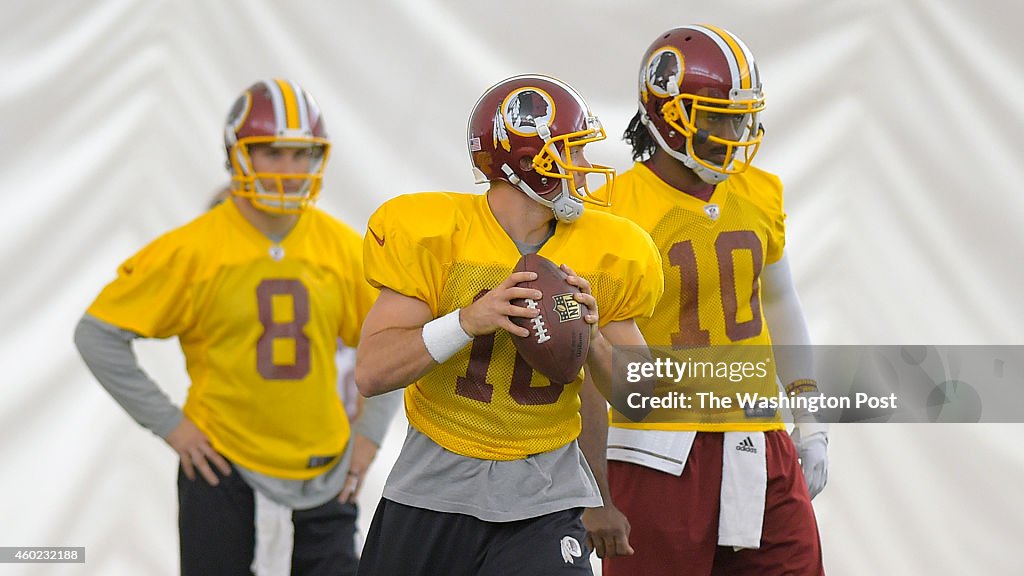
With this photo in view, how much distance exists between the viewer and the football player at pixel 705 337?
2.23 m

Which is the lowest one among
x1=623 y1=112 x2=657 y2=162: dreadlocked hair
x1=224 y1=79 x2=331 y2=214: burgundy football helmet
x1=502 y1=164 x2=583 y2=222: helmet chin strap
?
x1=502 y1=164 x2=583 y2=222: helmet chin strap

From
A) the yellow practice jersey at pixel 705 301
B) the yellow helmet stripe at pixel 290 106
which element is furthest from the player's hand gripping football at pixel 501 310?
the yellow helmet stripe at pixel 290 106

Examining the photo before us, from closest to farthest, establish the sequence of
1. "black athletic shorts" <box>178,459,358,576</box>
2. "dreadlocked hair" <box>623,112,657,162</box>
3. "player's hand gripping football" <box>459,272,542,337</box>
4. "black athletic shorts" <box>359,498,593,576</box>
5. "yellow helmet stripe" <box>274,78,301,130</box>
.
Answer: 1. "player's hand gripping football" <box>459,272,542,337</box>
2. "black athletic shorts" <box>359,498,593,576</box>
3. "dreadlocked hair" <box>623,112,657,162</box>
4. "black athletic shorts" <box>178,459,358,576</box>
5. "yellow helmet stripe" <box>274,78,301,130</box>

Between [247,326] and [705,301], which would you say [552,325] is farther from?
[247,326]

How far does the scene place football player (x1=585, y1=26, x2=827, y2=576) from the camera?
2.23 m

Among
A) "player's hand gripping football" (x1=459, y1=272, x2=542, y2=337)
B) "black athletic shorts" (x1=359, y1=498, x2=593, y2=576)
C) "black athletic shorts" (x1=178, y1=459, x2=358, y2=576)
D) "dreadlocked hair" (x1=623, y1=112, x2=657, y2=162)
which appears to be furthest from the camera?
"black athletic shorts" (x1=178, y1=459, x2=358, y2=576)

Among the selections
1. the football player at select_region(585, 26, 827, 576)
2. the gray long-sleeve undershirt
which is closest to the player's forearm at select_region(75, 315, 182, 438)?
the gray long-sleeve undershirt

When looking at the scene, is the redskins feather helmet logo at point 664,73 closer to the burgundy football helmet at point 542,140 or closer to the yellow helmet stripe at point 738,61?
the yellow helmet stripe at point 738,61

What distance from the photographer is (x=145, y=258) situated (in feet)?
8.32

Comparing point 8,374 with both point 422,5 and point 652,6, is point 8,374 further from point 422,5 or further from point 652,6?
point 652,6

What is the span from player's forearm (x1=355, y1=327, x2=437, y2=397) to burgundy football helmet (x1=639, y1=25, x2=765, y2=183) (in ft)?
2.35

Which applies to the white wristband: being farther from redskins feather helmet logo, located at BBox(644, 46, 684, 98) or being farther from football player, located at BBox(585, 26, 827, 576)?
redskins feather helmet logo, located at BBox(644, 46, 684, 98)

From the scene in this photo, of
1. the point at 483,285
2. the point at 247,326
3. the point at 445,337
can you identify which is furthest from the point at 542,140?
the point at 247,326

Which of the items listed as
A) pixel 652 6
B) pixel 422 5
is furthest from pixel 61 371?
pixel 652 6
